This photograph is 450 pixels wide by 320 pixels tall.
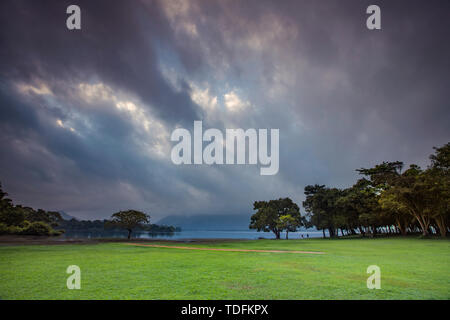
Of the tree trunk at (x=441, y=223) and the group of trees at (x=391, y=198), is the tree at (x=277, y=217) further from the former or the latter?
the tree trunk at (x=441, y=223)

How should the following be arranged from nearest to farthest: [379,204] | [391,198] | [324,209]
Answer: [391,198] → [379,204] → [324,209]

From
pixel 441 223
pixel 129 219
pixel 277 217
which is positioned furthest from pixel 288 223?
pixel 129 219

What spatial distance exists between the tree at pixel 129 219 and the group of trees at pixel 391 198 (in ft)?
111

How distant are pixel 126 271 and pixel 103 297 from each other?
3.27m

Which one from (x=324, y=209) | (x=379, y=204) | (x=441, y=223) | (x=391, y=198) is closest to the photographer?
(x=391, y=198)

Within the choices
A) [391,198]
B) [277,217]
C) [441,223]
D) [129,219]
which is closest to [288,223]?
[277,217]

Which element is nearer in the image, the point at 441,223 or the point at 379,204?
the point at 441,223

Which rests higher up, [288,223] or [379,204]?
[379,204]

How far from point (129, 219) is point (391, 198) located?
3982cm

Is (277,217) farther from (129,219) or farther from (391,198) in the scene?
(129,219)

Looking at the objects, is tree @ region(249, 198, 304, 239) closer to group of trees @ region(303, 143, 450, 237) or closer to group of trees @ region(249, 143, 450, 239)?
group of trees @ region(249, 143, 450, 239)

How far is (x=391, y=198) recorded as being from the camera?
29.8 metres

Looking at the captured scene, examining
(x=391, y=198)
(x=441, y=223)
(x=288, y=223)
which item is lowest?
(x=288, y=223)
